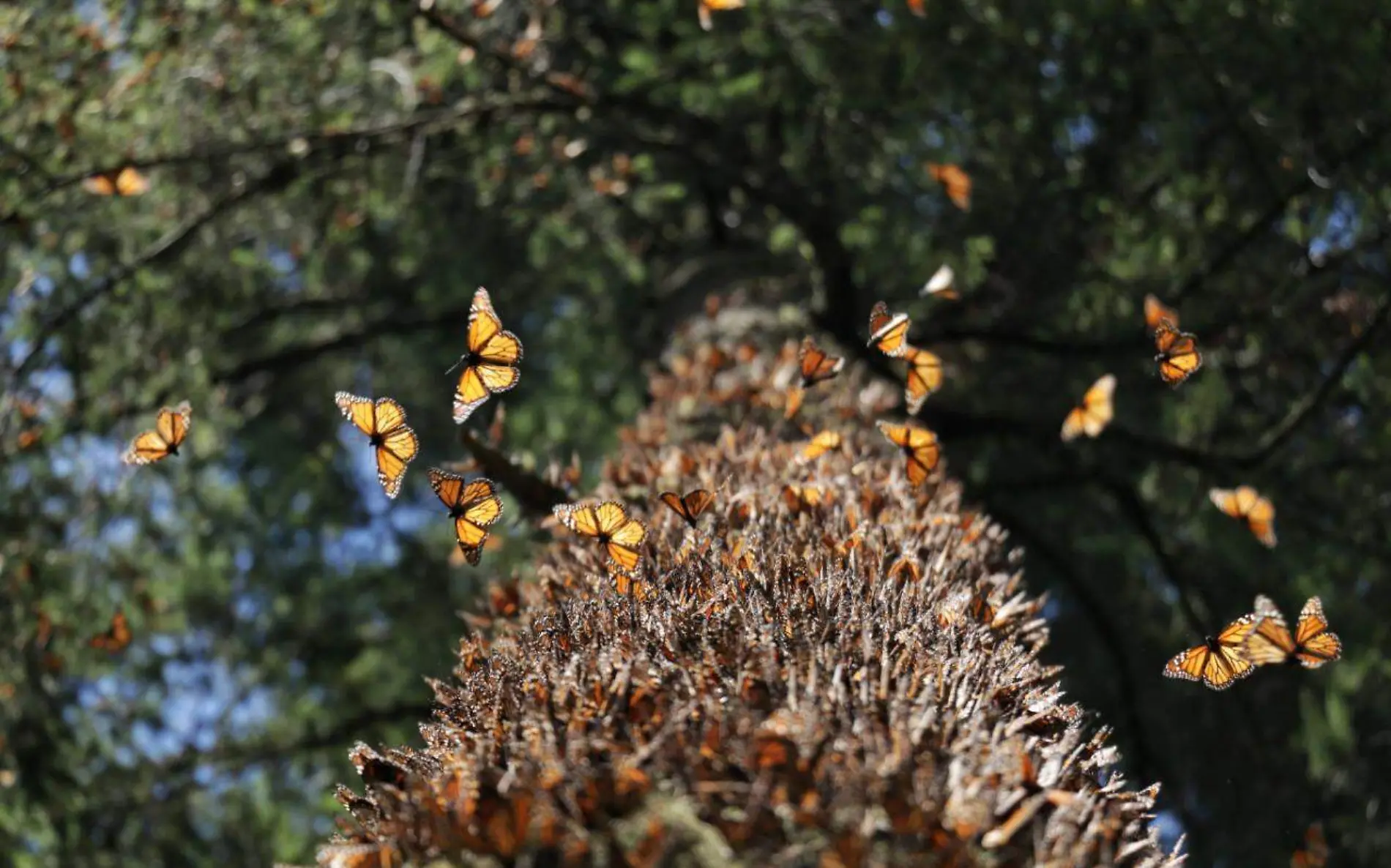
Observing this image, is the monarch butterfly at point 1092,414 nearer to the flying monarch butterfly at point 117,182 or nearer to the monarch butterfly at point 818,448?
the monarch butterfly at point 818,448

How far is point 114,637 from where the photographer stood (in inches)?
197

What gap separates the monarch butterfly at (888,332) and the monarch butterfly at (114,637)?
3487 mm

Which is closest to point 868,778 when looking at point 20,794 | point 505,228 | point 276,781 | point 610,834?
point 610,834

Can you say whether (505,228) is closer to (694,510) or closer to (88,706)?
(88,706)

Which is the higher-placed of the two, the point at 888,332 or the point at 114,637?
the point at 114,637

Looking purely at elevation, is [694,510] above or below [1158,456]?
below

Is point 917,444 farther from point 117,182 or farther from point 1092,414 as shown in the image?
point 117,182

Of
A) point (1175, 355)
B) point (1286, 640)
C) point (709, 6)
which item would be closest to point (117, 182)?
point (709, 6)

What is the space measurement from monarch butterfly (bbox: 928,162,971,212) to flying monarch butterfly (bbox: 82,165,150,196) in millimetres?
3123

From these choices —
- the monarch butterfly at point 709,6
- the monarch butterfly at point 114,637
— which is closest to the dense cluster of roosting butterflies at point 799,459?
the monarch butterfly at point 709,6

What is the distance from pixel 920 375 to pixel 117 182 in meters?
3.08

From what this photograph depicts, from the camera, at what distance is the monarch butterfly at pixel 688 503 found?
272 centimetres

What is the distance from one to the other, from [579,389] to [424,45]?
2275 millimetres

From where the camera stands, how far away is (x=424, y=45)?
5121mm
